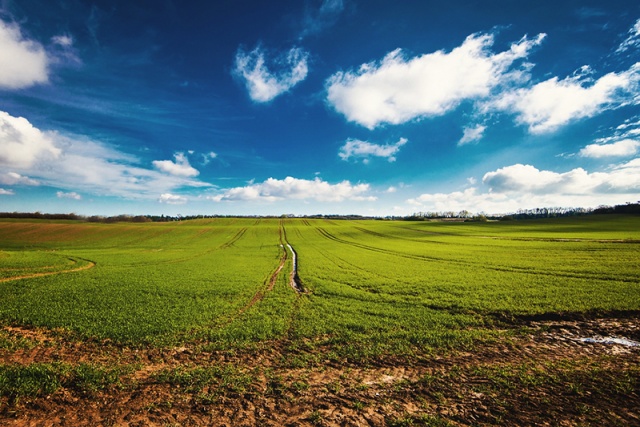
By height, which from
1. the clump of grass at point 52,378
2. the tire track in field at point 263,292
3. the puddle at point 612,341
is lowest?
the tire track in field at point 263,292

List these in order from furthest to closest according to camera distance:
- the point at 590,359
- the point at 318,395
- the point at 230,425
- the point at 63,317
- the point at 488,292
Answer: the point at 488,292 → the point at 63,317 → the point at 590,359 → the point at 318,395 → the point at 230,425

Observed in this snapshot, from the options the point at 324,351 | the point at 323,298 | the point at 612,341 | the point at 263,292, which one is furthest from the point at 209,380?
the point at 612,341

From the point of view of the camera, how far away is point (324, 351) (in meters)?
13.7

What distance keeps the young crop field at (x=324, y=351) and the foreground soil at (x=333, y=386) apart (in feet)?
0.20

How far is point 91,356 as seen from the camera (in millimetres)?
12930

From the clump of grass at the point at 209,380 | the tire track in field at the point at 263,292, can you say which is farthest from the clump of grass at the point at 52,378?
the tire track in field at the point at 263,292

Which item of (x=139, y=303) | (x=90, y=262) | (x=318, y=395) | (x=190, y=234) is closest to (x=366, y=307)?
(x=318, y=395)

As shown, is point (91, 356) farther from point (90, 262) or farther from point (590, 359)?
point (90, 262)

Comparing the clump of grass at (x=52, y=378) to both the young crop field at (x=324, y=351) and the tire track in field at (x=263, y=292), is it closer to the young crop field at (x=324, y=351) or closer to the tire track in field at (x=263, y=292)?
the young crop field at (x=324, y=351)

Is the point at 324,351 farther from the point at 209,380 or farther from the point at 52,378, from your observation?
the point at 52,378

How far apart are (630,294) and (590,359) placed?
14.7 metres

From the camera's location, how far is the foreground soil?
884 cm

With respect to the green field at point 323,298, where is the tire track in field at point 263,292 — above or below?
below

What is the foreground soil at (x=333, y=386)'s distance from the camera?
8.84 metres
